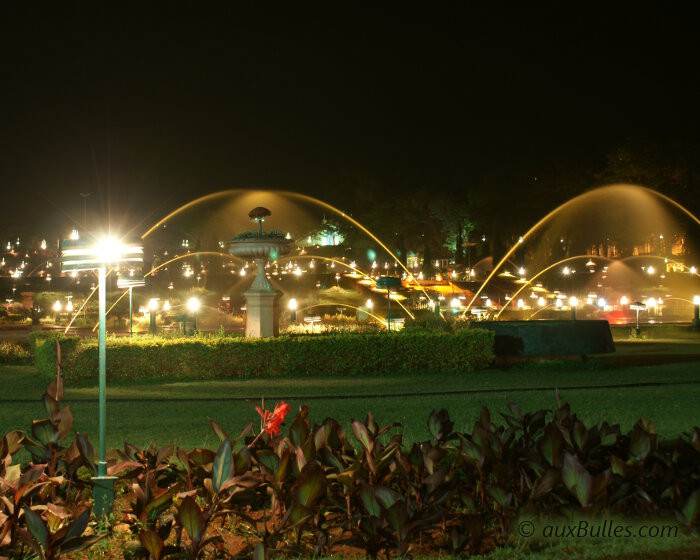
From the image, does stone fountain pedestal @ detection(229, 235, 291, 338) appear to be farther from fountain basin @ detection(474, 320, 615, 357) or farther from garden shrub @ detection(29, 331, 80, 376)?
fountain basin @ detection(474, 320, 615, 357)

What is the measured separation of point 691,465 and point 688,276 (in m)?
64.9

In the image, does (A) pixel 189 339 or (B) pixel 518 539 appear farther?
(A) pixel 189 339

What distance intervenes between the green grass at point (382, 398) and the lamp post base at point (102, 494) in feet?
9.08

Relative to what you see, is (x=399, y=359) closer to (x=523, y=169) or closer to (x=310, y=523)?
(x=310, y=523)

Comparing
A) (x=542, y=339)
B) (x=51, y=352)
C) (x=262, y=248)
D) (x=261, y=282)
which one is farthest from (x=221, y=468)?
(x=542, y=339)

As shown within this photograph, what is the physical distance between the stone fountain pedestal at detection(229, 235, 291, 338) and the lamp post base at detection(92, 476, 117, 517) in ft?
42.0

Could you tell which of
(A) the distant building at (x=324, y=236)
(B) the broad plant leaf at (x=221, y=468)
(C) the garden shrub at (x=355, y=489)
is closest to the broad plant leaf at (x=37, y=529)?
(C) the garden shrub at (x=355, y=489)

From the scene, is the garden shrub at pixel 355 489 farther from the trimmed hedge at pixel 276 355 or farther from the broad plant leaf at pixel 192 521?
the trimmed hedge at pixel 276 355

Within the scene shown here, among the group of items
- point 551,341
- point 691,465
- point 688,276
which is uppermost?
point 688,276

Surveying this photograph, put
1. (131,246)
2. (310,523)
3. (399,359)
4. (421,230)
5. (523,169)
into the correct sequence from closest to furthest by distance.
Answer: (310,523) < (131,246) < (399,359) < (523,169) < (421,230)

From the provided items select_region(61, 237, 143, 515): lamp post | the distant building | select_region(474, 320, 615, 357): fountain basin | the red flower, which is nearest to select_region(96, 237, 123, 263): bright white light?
select_region(61, 237, 143, 515): lamp post

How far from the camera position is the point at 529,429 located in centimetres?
713

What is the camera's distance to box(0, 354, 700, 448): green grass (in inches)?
413

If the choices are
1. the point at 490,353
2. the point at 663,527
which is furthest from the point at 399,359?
the point at 663,527
